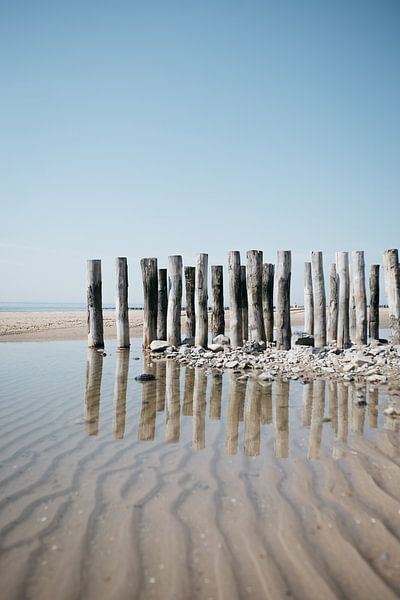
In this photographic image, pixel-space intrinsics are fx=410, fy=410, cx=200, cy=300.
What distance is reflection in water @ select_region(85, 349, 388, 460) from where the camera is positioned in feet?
13.7

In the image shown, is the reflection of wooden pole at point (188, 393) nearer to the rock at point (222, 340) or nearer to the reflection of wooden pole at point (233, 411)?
the reflection of wooden pole at point (233, 411)

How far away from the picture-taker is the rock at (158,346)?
10.7 m

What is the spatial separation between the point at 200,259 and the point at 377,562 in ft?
30.6

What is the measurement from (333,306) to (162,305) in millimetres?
4854

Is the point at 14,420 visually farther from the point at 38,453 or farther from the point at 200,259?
the point at 200,259

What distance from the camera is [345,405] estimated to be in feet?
17.7

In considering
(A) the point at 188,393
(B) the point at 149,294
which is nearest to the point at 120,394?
(A) the point at 188,393

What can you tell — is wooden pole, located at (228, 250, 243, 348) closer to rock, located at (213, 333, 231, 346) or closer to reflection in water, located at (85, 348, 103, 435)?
rock, located at (213, 333, 231, 346)

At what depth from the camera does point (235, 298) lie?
10672 mm

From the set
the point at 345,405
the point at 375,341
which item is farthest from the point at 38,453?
the point at 375,341

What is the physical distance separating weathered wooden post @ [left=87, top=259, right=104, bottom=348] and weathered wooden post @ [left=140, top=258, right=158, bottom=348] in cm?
136

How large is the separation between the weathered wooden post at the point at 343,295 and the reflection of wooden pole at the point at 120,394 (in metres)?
5.88

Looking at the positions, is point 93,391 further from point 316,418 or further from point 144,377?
point 316,418

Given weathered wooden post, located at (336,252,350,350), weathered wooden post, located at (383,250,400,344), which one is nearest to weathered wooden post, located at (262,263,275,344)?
weathered wooden post, located at (336,252,350,350)
